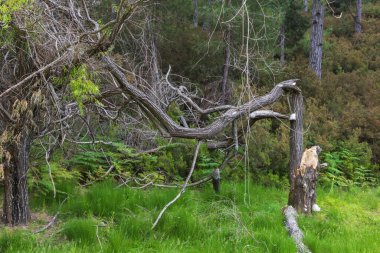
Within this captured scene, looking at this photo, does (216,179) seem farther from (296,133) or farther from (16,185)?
(16,185)

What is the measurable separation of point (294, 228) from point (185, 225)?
1.40m

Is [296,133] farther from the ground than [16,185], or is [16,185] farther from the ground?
[296,133]

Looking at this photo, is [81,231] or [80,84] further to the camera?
[81,231]

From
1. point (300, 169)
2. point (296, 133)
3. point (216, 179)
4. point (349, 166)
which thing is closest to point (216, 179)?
point (216, 179)

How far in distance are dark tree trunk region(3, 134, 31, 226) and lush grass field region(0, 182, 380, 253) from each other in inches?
8.6

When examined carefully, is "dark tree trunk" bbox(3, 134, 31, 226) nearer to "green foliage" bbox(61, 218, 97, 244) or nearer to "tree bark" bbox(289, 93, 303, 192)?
"green foliage" bbox(61, 218, 97, 244)

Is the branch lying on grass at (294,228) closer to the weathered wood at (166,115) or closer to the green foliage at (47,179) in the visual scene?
the weathered wood at (166,115)

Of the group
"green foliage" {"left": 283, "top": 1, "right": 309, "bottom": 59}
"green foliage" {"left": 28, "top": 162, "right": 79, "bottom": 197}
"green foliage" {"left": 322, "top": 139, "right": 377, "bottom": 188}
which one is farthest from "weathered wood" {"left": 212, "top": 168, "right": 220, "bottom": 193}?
"green foliage" {"left": 283, "top": 1, "right": 309, "bottom": 59}

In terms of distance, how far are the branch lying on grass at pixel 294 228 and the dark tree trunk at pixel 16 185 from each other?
3.31 meters

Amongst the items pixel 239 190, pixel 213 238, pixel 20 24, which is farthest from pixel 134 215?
pixel 20 24

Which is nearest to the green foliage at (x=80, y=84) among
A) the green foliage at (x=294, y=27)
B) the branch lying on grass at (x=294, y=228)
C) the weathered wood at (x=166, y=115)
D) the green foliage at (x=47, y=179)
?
the weathered wood at (x=166, y=115)

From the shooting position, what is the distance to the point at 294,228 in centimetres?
561

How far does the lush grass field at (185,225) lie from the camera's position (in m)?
4.85

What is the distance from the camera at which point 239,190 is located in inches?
291
